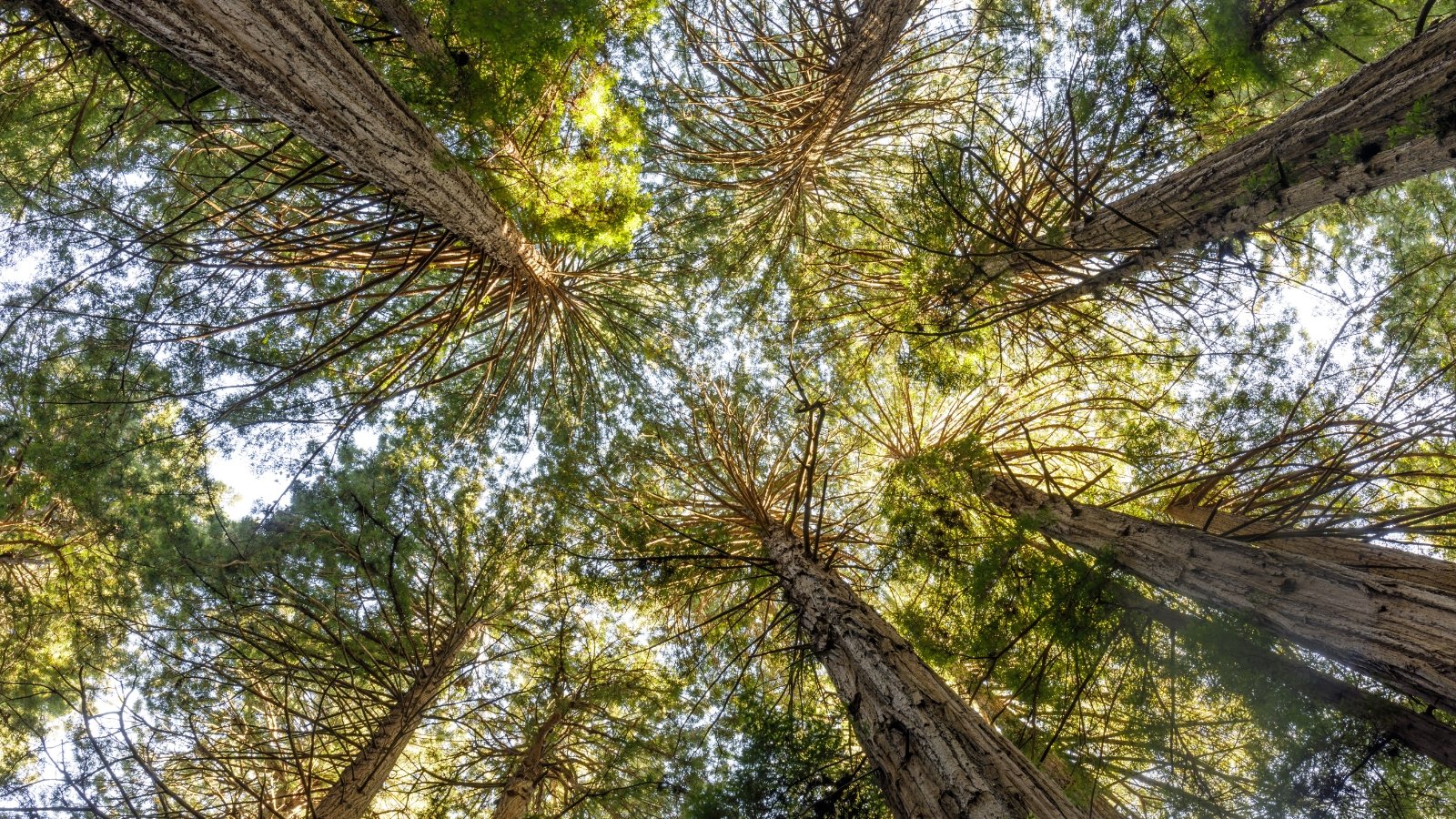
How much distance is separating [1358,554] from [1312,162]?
282cm

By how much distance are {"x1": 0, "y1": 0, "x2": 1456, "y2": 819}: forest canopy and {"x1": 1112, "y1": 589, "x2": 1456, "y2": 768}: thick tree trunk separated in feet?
0.10

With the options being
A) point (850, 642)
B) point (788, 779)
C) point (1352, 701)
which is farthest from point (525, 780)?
point (1352, 701)

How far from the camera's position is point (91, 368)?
19.7ft

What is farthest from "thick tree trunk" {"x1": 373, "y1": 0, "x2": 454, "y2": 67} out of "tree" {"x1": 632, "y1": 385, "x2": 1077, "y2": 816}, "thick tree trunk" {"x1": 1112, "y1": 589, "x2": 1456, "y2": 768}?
"thick tree trunk" {"x1": 1112, "y1": 589, "x2": 1456, "y2": 768}

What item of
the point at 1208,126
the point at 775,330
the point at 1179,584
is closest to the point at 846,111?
the point at 775,330

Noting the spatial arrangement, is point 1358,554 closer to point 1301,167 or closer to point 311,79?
point 1301,167

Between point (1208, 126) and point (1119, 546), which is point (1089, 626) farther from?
point (1208, 126)

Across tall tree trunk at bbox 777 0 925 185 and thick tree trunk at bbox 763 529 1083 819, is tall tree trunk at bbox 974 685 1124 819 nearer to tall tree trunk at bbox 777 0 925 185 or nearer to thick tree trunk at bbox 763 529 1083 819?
thick tree trunk at bbox 763 529 1083 819

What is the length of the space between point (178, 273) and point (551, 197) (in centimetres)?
411

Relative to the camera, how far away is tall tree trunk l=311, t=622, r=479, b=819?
3904 mm

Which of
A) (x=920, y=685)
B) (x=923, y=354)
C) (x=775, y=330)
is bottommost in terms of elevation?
(x=920, y=685)

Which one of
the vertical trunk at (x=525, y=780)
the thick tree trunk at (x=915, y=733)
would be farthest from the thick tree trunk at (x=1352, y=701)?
the vertical trunk at (x=525, y=780)

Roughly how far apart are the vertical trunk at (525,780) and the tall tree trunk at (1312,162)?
5.25 m

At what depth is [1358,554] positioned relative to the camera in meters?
4.03
